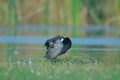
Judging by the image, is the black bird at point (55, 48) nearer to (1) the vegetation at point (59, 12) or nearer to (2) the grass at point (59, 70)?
(2) the grass at point (59, 70)

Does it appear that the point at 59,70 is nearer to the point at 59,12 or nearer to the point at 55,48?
the point at 55,48

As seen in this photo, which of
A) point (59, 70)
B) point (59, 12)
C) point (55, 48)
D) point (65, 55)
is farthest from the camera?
point (59, 12)

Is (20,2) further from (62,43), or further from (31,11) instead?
(62,43)

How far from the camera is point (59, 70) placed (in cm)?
1041

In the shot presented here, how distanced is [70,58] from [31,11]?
16.3 meters

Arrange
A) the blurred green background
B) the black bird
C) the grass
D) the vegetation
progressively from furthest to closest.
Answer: the vegetation → the black bird → the blurred green background → the grass

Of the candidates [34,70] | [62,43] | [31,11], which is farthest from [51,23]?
[34,70]

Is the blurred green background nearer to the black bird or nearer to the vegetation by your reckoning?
the vegetation

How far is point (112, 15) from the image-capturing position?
28.2m

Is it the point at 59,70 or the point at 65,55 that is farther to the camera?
the point at 65,55

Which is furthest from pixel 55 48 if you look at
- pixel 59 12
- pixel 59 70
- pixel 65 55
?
pixel 59 12

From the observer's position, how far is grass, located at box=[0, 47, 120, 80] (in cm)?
995

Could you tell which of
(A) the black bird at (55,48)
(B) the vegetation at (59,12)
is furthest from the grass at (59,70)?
(B) the vegetation at (59,12)

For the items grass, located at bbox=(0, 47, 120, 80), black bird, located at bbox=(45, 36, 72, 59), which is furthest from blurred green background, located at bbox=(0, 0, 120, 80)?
black bird, located at bbox=(45, 36, 72, 59)
